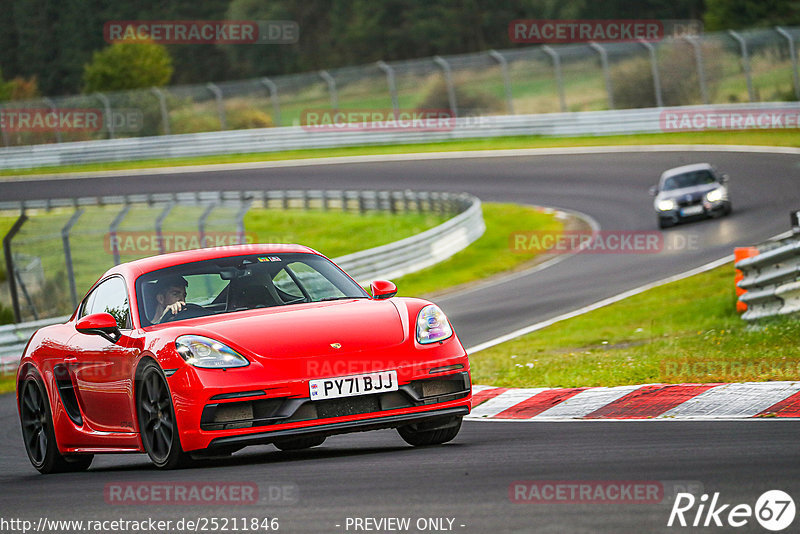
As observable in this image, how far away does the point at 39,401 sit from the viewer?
27.8 ft

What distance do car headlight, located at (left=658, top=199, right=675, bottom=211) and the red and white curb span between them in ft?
56.7

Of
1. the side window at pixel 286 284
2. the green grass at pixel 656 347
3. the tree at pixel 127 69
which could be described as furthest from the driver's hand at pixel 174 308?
the tree at pixel 127 69

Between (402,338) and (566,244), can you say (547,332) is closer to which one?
(402,338)

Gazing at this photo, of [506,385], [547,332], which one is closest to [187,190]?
[547,332]

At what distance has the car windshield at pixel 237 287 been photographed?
7.61 metres

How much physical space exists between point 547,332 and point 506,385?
5534 mm

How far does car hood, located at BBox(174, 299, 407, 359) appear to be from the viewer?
6797mm

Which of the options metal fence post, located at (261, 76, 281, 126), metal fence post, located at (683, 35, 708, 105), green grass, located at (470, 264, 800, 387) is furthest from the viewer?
metal fence post, located at (261, 76, 281, 126)

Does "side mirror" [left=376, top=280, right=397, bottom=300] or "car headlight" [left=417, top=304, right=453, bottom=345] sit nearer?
"car headlight" [left=417, top=304, right=453, bottom=345]

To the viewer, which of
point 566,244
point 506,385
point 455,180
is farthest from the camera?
point 455,180

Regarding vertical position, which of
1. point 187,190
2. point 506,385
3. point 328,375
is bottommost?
point 187,190

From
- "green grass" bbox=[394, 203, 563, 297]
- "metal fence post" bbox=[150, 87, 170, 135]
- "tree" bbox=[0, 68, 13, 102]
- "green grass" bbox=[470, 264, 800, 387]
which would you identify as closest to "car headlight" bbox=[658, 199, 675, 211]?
"green grass" bbox=[394, 203, 563, 297]

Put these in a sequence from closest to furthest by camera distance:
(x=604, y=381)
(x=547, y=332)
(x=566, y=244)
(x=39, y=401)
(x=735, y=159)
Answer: (x=39, y=401), (x=604, y=381), (x=547, y=332), (x=566, y=244), (x=735, y=159)

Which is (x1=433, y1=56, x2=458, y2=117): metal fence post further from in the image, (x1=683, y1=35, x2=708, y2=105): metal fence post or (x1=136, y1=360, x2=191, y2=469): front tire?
(x1=136, y1=360, x2=191, y2=469): front tire
